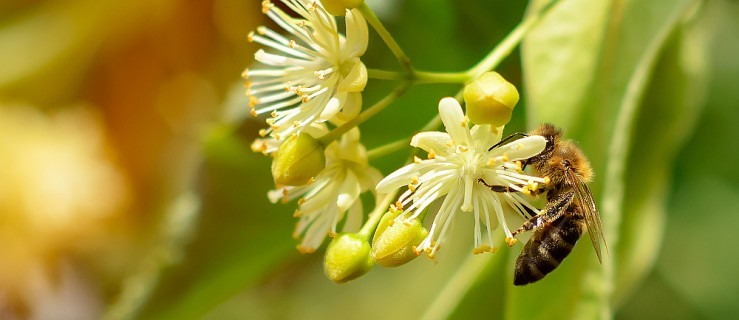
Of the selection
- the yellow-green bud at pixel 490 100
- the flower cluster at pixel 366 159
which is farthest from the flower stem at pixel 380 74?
the yellow-green bud at pixel 490 100

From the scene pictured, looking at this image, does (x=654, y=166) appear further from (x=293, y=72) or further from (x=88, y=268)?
(x=88, y=268)

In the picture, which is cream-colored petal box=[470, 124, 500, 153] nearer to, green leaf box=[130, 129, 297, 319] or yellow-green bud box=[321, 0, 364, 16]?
yellow-green bud box=[321, 0, 364, 16]

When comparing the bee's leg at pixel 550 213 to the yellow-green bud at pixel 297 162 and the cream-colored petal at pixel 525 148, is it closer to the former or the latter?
the cream-colored petal at pixel 525 148

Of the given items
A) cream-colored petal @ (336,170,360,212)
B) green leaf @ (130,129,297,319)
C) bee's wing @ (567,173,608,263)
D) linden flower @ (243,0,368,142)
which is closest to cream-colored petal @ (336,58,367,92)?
linden flower @ (243,0,368,142)

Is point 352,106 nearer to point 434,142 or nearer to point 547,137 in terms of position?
point 434,142

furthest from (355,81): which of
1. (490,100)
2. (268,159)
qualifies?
(268,159)

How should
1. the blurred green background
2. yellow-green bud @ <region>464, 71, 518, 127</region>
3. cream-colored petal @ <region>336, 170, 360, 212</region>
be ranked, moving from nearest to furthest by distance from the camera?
yellow-green bud @ <region>464, 71, 518, 127</region>, cream-colored petal @ <region>336, 170, 360, 212</region>, the blurred green background
